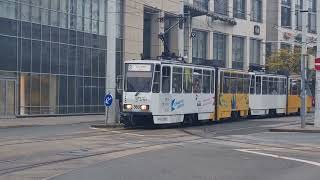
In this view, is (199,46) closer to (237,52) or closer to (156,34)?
(156,34)

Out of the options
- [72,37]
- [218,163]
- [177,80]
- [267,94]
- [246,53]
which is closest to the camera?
[218,163]

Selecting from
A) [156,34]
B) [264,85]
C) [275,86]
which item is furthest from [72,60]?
[275,86]

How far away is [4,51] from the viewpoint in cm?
3872

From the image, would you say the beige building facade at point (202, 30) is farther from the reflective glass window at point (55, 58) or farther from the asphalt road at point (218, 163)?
the asphalt road at point (218, 163)

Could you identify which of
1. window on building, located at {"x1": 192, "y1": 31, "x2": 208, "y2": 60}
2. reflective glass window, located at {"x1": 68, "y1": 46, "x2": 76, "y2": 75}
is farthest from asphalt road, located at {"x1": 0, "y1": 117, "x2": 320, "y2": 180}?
window on building, located at {"x1": 192, "y1": 31, "x2": 208, "y2": 60}

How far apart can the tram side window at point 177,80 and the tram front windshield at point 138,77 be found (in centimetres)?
162

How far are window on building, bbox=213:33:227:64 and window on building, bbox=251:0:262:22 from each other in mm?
6431

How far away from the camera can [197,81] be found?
3319cm

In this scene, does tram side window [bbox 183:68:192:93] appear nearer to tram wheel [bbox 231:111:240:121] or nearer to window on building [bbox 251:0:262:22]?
tram wheel [bbox 231:111:240:121]

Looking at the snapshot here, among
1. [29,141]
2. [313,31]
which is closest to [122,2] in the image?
[29,141]

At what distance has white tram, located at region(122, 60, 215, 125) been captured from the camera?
29.1 meters

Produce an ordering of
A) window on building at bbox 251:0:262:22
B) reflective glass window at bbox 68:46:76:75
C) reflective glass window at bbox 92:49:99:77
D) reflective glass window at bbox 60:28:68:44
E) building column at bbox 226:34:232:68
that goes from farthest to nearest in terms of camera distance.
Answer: window on building at bbox 251:0:262:22 → building column at bbox 226:34:232:68 → reflective glass window at bbox 92:49:99:77 → reflective glass window at bbox 68:46:76:75 → reflective glass window at bbox 60:28:68:44

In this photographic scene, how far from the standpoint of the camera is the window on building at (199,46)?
2431 inches

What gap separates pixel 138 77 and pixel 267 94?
16.7 meters
